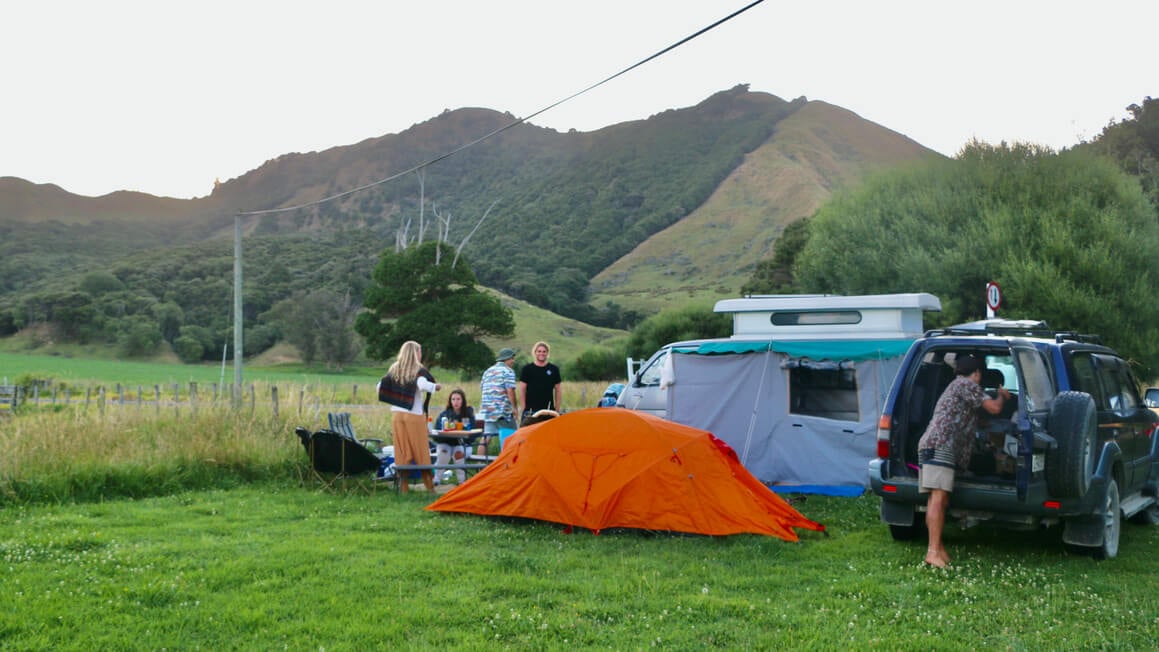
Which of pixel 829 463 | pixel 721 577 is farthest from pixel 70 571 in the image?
pixel 829 463

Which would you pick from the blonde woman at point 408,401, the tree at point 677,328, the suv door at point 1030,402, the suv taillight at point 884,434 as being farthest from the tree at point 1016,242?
the suv taillight at point 884,434

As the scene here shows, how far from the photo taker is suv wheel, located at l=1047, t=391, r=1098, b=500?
20.7 feet

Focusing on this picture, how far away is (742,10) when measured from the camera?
26.9 ft

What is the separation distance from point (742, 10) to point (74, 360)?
73255 mm

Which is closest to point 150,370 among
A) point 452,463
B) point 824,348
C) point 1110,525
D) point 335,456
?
point 452,463

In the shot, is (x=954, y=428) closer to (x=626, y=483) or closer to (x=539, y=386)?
(x=626, y=483)

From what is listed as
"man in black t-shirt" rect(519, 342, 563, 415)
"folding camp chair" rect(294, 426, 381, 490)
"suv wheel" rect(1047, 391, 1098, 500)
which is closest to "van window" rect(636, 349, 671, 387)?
"man in black t-shirt" rect(519, 342, 563, 415)

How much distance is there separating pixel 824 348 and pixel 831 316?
3.13 ft

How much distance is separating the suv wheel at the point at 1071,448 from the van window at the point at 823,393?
14.5 ft

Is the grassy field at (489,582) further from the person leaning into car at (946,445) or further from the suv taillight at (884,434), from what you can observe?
the suv taillight at (884,434)

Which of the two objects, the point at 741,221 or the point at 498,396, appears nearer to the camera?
the point at 498,396

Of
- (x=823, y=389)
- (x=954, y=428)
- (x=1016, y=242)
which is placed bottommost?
(x=954, y=428)

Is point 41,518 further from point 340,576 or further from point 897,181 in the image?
point 897,181

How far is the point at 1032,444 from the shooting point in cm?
637
